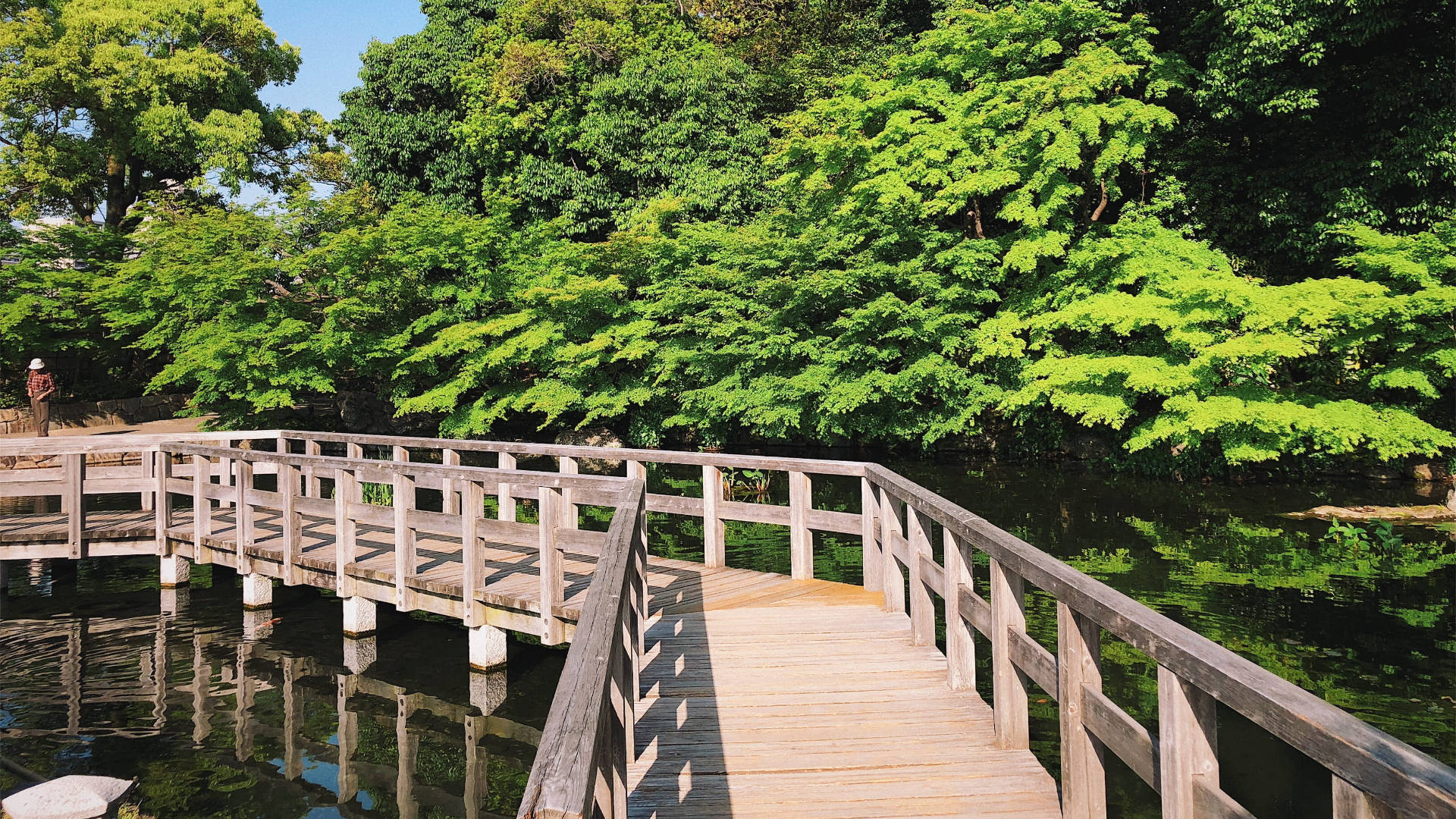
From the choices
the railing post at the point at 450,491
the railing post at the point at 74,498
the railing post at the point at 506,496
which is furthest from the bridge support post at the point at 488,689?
the railing post at the point at 74,498

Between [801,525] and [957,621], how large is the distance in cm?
266

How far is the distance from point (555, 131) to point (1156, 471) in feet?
61.4

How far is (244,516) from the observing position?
8977 mm

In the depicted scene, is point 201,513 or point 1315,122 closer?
point 201,513

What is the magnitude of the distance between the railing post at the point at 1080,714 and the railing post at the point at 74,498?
1042cm

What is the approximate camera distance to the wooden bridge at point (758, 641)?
2.00 metres

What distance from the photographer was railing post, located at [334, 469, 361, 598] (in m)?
7.81

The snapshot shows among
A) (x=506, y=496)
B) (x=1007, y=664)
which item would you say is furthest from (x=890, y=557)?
(x=506, y=496)

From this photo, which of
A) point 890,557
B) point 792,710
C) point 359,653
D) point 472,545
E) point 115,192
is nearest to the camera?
point 792,710

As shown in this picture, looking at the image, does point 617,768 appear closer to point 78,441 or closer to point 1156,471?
point 78,441

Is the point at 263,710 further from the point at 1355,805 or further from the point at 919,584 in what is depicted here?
the point at 1355,805

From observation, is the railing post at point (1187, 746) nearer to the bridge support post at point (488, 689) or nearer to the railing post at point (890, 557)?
the railing post at point (890, 557)

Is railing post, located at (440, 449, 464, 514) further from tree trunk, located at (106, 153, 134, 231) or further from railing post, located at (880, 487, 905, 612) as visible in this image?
tree trunk, located at (106, 153, 134, 231)

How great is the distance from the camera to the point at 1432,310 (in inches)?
561
